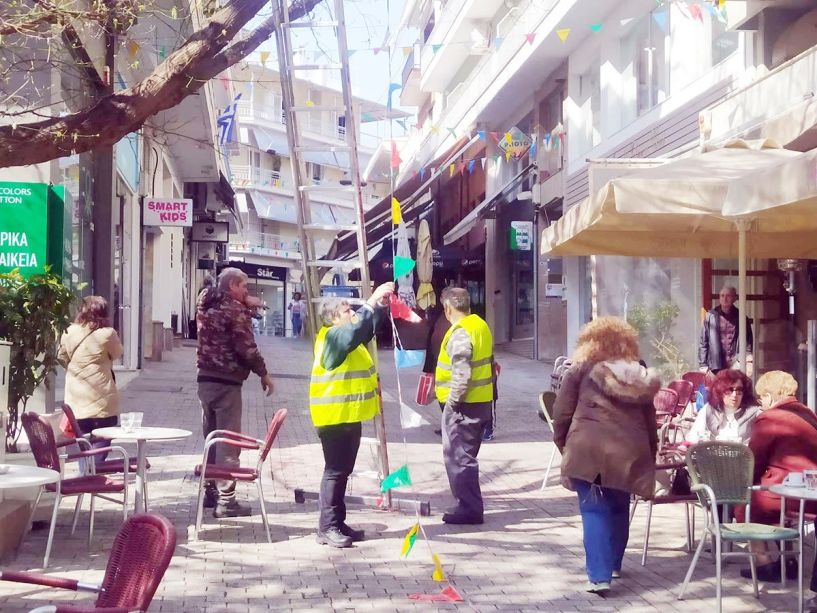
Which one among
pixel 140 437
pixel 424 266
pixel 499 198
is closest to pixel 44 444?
pixel 140 437

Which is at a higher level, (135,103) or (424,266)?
(424,266)

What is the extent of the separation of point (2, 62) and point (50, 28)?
6.57 feet

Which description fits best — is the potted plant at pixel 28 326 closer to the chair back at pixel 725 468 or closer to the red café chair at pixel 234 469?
the red café chair at pixel 234 469

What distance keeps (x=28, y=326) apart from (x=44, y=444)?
121 centimetres

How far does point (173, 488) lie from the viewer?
927 centimetres

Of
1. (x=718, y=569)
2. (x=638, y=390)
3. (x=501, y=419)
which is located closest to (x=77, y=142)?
(x=638, y=390)

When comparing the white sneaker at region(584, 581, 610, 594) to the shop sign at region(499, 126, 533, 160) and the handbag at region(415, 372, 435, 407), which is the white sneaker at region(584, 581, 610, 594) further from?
the shop sign at region(499, 126, 533, 160)

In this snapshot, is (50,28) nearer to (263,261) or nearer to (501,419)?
(501,419)

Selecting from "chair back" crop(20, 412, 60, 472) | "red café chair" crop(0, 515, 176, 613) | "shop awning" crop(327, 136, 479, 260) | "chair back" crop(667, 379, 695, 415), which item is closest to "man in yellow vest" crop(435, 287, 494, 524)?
"chair back" crop(20, 412, 60, 472)

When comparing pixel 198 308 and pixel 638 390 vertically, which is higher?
pixel 198 308

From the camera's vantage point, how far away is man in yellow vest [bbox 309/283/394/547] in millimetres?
7008

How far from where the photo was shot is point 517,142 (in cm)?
2617

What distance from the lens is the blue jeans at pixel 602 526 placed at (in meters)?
6.10

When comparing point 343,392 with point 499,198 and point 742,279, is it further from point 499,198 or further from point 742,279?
point 499,198
